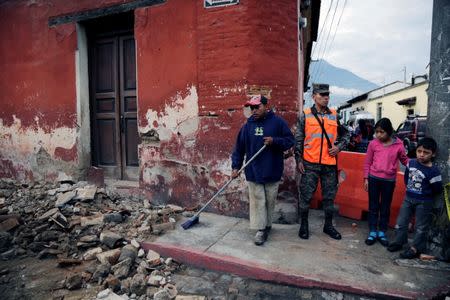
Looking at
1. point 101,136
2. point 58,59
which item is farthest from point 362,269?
point 58,59

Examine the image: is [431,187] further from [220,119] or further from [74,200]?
[74,200]

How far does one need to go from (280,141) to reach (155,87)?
7.93 ft

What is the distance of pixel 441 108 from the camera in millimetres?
3387

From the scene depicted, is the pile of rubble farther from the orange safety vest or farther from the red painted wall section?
the orange safety vest

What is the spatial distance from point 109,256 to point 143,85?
283 cm

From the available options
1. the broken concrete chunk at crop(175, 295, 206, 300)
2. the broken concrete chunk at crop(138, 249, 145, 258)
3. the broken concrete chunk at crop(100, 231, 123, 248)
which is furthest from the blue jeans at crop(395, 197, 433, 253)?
the broken concrete chunk at crop(100, 231, 123, 248)

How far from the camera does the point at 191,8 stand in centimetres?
479

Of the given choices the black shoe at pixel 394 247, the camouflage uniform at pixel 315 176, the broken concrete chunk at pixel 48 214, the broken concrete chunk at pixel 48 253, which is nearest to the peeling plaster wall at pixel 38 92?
the broken concrete chunk at pixel 48 214

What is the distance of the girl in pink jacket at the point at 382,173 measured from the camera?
12.6 feet

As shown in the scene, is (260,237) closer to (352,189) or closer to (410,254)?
(410,254)

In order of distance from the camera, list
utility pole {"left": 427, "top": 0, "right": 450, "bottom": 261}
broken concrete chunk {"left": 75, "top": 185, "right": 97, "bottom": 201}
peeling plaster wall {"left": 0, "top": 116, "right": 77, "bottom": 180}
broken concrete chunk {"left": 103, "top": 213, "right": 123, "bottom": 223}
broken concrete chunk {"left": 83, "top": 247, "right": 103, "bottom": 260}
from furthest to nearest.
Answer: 1. peeling plaster wall {"left": 0, "top": 116, "right": 77, "bottom": 180}
2. broken concrete chunk {"left": 75, "top": 185, "right": 97, "bottom": 201}
3. broken concrete chunk {"left": 103, "top": 213, "right": 123, "bottom": 223}
4. broken concrete chunk {"left": 83, "top": 247, "right": 103, "bottom": 260}
5. utility pole {"left": 427, "top": 0, "right": 450, "bottom": 261}

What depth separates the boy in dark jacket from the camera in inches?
152

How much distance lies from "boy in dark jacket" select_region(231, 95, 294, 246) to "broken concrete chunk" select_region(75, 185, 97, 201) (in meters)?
2.52

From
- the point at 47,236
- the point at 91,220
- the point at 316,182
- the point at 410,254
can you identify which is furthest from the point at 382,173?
the point at 47,236
